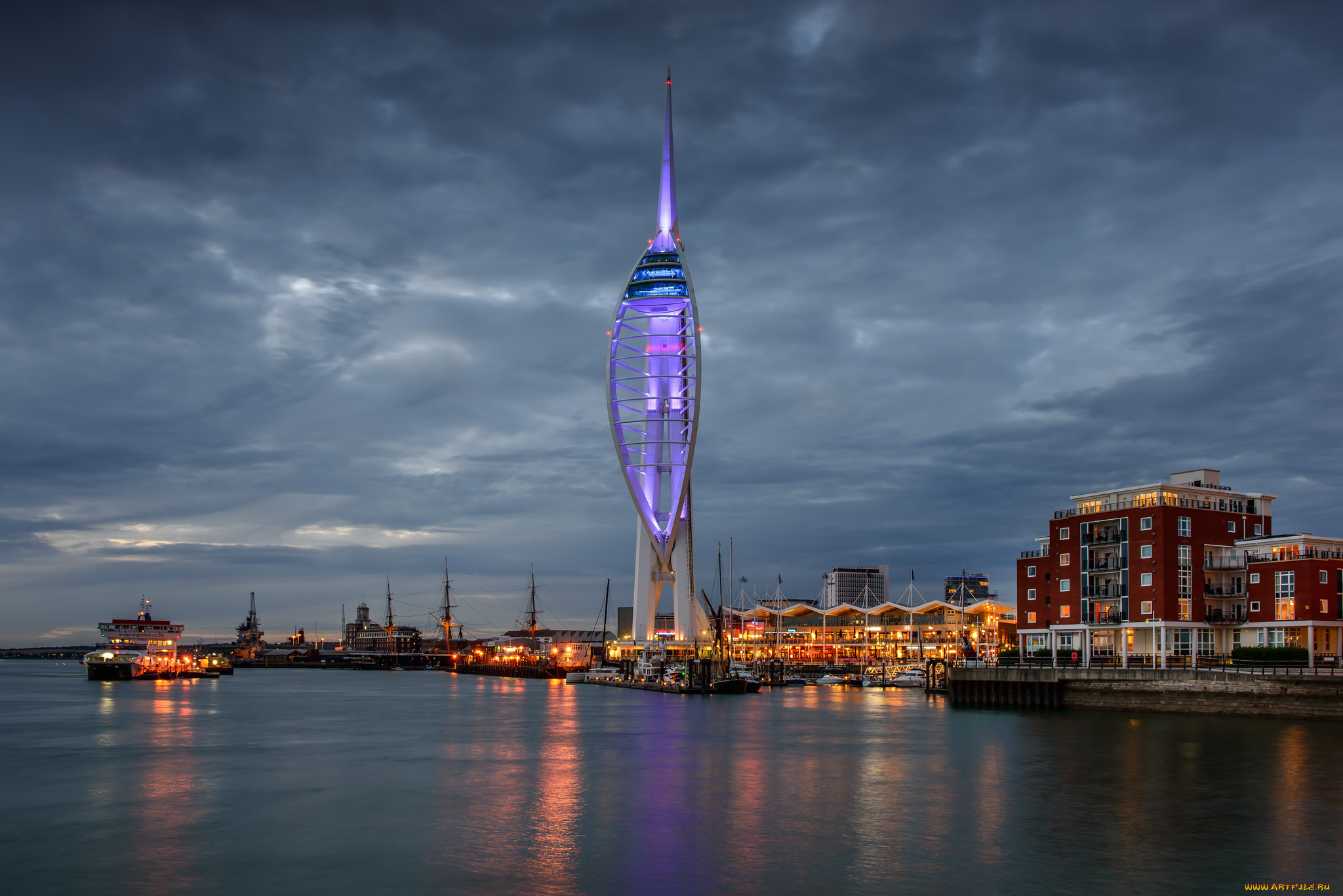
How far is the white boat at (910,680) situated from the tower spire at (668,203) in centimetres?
5990

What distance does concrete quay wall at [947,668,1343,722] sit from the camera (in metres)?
59.4

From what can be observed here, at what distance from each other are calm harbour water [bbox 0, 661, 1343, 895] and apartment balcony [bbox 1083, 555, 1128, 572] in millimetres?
13929

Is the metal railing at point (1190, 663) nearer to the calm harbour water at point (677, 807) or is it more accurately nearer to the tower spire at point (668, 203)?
the calm harbour water at point (677, 807)

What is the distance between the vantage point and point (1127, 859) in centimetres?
2664

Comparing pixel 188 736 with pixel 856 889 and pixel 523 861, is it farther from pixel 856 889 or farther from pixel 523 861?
pixel 856 889

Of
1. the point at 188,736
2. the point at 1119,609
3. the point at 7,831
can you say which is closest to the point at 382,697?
the point at 188,736

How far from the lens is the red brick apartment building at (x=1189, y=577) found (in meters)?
68.9

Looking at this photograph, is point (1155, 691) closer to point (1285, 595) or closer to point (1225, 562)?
point (1285, 595)

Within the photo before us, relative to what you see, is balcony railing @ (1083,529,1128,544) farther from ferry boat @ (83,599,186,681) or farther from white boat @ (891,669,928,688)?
ferry boat @ (83,599,186,681)

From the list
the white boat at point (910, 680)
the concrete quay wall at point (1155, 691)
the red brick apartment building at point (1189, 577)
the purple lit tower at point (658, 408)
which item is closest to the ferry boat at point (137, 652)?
the purple lit tower at point (658, 408)

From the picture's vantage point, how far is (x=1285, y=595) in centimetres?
6981

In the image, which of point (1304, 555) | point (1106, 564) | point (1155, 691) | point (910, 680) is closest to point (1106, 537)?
point (1106, 564)

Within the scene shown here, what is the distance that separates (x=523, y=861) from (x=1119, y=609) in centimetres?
6011

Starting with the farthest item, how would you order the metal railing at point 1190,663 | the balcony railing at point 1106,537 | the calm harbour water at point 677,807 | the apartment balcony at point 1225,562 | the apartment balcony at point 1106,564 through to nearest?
the balcony railing at point 1106,537 < the apartment balcony at point 1106,564 < the apartment balcony at point 1225,562 < the metal railing at point 1190,663 < the calm harbour water at point 677,807
